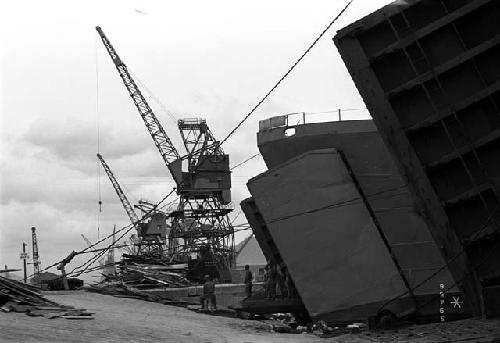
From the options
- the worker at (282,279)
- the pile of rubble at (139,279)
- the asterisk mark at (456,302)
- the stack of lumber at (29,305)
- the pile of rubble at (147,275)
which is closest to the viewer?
the stack of lumber at (29,305)

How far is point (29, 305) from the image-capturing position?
11883 mm

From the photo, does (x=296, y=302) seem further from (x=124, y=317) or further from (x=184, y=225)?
(x=184, y=225)

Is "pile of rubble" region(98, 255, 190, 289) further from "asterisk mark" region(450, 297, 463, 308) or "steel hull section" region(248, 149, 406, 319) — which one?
"asterisk mark" region(450, 297, 463, 308)

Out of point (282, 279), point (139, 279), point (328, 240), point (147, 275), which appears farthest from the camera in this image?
point (147, 275)

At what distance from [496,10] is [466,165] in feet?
8.22

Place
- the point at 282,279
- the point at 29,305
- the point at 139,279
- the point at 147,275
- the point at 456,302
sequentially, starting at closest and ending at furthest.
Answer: the point at 29,305
the point at 456,302
the point at 282,279
the point at 139,279
the point at 147,275

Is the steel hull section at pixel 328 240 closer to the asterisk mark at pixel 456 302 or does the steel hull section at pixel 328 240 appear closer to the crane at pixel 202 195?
the asterisk mark at pixel 456 302

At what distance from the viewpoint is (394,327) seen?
393 inches

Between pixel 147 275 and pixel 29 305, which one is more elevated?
pixel 147 275

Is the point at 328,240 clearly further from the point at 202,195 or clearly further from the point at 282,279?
the point at 202,195

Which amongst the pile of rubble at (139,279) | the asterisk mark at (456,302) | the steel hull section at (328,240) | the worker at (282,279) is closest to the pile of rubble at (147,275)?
the pile of rubble at (139,279)

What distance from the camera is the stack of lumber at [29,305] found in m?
11.1

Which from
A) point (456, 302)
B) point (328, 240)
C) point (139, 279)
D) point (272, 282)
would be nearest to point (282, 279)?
point (272, 282)

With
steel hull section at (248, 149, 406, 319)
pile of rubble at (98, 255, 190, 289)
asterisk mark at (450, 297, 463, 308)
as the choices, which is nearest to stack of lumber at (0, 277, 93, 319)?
steel hull section at (248, 149, 406, 319)
